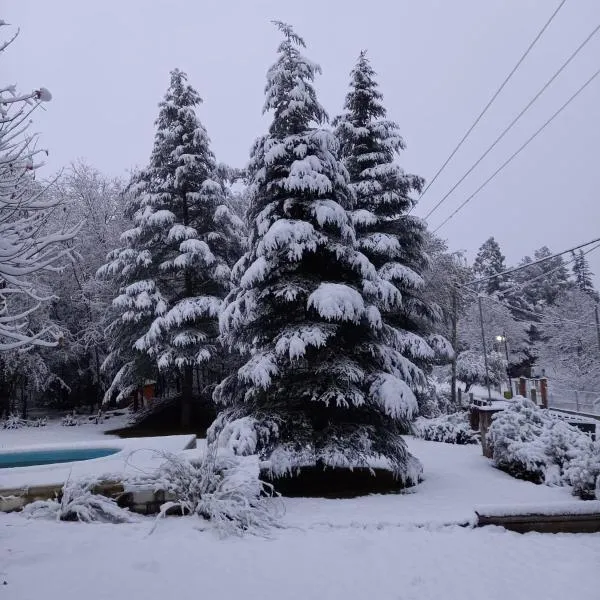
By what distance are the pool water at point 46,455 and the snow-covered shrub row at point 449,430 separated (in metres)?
8.51

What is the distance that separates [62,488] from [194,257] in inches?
384

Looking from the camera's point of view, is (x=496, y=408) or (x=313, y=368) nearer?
(x=313, y=368)

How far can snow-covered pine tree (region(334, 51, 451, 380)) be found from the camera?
12.8 metres

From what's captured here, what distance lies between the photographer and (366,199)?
13000 mm

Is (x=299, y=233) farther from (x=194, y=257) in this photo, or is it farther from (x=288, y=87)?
(x=194, y=257)

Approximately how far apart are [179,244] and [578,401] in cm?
1849

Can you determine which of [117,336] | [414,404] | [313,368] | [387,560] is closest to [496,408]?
[414,404]

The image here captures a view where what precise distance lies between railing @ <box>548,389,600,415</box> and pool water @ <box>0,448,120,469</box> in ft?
64.2

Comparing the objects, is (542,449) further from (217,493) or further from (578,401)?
(578,401)

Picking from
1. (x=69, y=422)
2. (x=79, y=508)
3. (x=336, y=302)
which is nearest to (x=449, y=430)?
(x=336, y=302)

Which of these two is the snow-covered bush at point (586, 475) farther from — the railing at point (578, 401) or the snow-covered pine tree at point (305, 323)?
the railing at point (578, 401)

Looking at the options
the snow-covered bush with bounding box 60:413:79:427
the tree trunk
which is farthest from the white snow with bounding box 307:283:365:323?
the snow-covered bush with bounding box 60:413:79:427

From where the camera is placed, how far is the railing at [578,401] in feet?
67.4

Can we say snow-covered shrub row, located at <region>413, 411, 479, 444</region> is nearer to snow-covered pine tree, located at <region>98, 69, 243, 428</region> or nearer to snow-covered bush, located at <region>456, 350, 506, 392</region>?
snow-covered pine tree, located at <region>98, 69, 243, 428</region>
